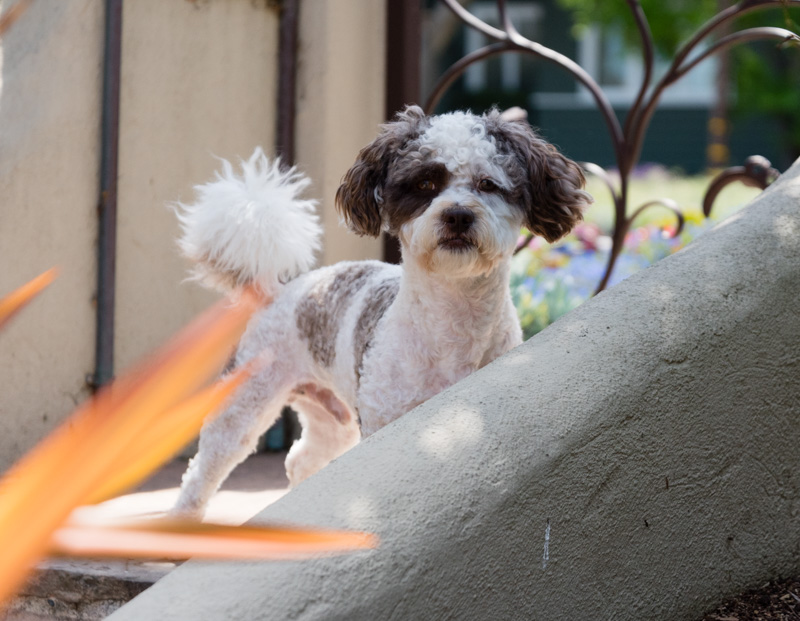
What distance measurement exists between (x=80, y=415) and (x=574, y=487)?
1475 mm

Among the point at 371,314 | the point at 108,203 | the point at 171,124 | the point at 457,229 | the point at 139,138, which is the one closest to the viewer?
the point at 457,229

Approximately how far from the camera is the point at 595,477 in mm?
1850

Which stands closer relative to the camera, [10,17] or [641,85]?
[10,17]

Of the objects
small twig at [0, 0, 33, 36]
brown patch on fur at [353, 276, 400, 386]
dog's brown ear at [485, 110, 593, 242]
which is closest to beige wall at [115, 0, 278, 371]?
brown patch on fur at [353, 276, 400, 386]

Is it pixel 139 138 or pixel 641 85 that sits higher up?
pixel 641 85

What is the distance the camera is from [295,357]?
10.9 feet

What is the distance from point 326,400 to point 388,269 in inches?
21.9

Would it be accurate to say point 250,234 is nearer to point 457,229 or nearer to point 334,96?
point 457,229

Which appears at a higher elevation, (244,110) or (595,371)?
(244,110)

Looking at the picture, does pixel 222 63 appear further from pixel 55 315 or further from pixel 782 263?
pixel 782 263

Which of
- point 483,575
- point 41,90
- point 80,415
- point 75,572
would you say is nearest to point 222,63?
point 41,90

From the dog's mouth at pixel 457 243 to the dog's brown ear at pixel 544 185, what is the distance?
357 millimetres

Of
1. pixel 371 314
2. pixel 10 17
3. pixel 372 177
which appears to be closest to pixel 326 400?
pixel 371 314

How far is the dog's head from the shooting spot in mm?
2721
